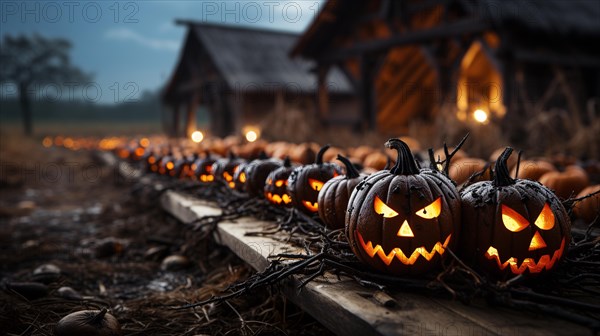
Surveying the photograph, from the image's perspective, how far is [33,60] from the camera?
180 ft

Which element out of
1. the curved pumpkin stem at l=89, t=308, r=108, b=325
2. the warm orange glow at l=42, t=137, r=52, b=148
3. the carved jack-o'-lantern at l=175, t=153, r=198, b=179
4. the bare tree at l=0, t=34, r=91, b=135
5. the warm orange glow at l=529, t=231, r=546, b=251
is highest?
the bare tree at l=0, t=34, r=91, b=135

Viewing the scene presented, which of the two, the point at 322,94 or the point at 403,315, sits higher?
the point at 322,94

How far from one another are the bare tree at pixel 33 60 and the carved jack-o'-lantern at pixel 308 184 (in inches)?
2105

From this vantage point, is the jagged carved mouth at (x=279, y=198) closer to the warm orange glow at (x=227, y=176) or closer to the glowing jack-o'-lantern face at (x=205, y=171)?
the warm orange glow at (x=227, y=176)

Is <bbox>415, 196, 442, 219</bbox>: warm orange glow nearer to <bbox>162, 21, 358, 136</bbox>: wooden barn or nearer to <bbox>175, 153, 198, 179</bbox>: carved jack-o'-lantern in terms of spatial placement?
<bbox>175, 153, 198, 179</bbox>: carved jack-o'-lantern

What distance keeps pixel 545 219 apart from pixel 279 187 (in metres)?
2.05

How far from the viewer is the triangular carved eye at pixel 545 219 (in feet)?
6.48

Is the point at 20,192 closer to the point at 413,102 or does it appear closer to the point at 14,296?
the point at 14,296

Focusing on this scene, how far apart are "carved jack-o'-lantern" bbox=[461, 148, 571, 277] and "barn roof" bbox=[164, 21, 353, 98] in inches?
568

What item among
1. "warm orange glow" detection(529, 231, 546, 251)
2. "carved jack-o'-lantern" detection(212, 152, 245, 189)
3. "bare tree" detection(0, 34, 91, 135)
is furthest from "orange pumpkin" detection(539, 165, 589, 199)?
"bare tree" detection(0, 34, 91, 135)

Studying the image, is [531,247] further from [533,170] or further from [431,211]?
[533,170]

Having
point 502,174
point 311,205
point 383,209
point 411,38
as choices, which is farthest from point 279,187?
point 411,38

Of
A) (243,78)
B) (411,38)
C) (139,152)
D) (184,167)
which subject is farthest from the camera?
(243,78)

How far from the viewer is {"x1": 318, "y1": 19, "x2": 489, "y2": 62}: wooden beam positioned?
346 inches
